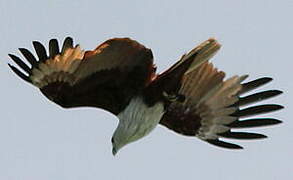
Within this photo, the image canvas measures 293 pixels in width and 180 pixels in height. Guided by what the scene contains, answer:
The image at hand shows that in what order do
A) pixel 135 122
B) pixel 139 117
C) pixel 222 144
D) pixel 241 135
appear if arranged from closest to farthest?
1. pixel 135 122
2. pixel 139 117
3. pixel 241 135
4. pixel 222 144

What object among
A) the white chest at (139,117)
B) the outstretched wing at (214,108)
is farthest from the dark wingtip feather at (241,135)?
the white chest at (139,117)

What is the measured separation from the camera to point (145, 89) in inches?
428

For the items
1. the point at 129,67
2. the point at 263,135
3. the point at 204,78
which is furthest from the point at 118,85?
the point at 263,135

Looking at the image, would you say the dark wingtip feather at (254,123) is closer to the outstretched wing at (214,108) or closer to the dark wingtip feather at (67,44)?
the outstretched wing at (214,108)

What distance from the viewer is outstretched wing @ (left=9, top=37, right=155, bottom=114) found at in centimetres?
1070

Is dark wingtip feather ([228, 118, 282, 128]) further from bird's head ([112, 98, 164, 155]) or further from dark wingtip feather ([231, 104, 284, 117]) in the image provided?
bird's head ([112, 98, 164, 155])

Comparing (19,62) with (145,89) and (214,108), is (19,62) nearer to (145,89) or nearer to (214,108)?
(145,89)

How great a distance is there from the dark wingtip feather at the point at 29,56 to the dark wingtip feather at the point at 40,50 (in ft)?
0.23

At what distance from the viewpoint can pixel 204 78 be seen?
1141cm

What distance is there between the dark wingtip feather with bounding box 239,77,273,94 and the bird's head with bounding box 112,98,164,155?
1.05m

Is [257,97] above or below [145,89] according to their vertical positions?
above

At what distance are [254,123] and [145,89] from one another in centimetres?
140

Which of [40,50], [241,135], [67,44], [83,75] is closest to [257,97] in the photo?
[241,135]

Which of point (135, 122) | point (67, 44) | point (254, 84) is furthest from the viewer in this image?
point (254, 84)
